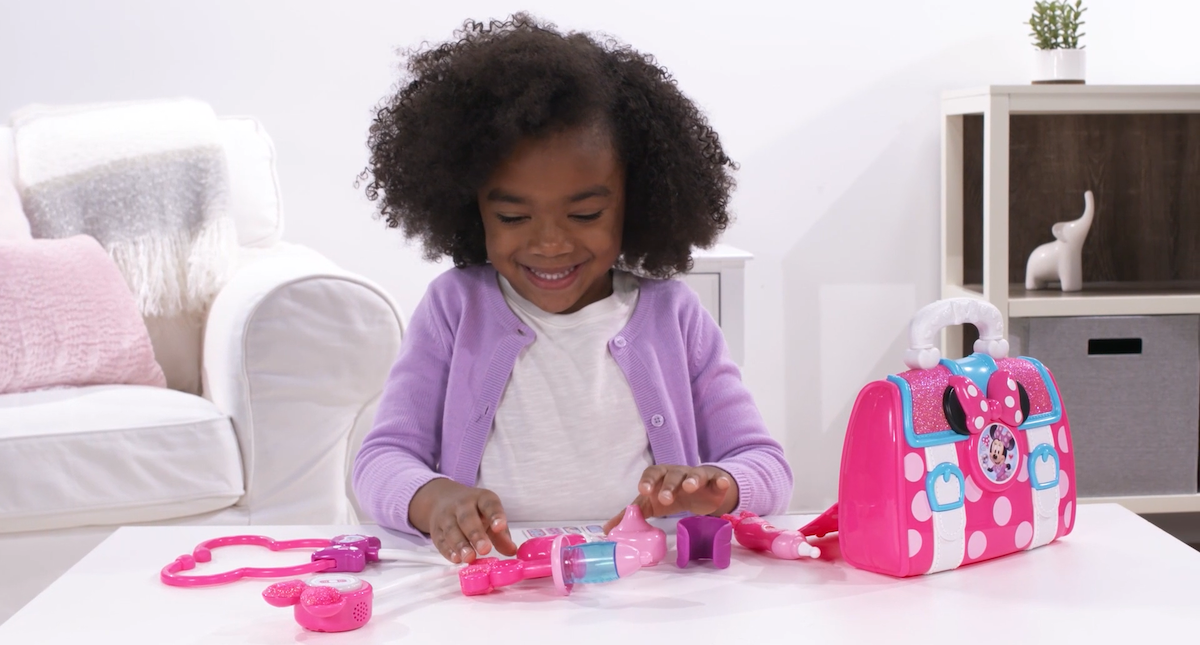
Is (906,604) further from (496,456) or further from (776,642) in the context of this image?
(496,456)

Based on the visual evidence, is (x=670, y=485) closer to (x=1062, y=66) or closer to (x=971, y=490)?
(x=971, y=490)

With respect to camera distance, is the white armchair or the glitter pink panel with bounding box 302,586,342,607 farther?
the white armchair

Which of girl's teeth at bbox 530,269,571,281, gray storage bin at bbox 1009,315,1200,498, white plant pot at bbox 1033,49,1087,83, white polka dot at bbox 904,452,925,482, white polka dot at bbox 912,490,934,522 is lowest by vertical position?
gray storage bin at bbox 1009,315,1200,498

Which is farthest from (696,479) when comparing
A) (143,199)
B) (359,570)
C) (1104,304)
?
(1104,304)

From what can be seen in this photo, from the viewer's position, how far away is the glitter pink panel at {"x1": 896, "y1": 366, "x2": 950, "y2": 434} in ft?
2.27

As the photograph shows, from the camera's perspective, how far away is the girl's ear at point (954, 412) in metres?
0.70

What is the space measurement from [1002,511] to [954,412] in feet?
0.25

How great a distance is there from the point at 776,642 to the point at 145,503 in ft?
3.54

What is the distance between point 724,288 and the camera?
1.84 meters

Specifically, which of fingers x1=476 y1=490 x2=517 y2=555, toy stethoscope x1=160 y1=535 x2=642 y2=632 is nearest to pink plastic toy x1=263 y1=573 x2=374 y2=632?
toy stethoscope x1=160 y1=535 x2=642 y2=632

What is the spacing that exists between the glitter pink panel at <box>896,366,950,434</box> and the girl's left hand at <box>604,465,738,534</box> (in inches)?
5.9

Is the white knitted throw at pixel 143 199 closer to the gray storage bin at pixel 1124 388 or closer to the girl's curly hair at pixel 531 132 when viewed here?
the girl's curly hair at pixel 531 132

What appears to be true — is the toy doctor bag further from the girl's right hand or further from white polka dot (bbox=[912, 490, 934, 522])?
the girl's right hand

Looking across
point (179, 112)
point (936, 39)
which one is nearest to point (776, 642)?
point (179, 112)
